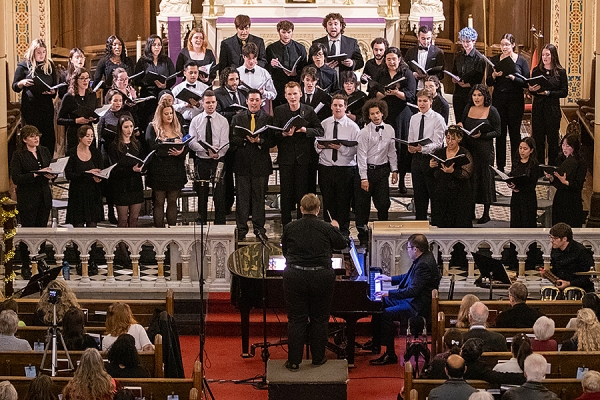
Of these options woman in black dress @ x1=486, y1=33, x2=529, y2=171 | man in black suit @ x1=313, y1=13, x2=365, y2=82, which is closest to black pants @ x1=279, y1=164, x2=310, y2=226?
man in black suit @ x1=313, y1=13, x2=365, y2=82

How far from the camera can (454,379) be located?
8.10 meters

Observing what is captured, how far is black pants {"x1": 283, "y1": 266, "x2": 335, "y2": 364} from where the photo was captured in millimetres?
9445

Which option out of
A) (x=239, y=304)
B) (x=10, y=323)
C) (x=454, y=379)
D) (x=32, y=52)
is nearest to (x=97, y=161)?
(x=32, y=52)

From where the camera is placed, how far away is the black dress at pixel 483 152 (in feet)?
42.4

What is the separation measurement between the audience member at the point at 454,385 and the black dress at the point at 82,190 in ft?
17.8

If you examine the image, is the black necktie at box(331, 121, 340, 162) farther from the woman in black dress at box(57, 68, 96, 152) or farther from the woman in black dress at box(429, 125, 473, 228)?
the woman in black dress at box(57, 68, 96, 152)

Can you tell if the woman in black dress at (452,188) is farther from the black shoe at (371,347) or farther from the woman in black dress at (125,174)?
the woman in black dress at (125,174)

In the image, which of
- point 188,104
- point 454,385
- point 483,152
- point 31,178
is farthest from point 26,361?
point 483,152

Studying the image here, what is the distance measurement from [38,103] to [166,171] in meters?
2.36

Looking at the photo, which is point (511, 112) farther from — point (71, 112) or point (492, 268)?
point (71, 112)

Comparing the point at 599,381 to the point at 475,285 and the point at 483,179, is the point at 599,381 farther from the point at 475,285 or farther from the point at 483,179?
the point at 483,179

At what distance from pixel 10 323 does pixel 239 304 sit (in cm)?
210

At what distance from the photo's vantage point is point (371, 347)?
11.2 meters

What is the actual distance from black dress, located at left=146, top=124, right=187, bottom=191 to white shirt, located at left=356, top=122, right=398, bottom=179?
5.63 ft
